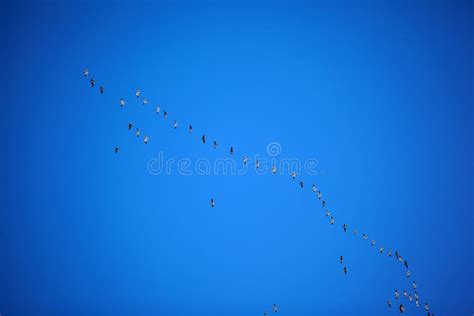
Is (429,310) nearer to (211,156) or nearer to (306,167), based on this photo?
(306,167)

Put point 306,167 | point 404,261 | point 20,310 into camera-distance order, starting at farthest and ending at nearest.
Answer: point 306,167 → point 404,261 → point 20,310

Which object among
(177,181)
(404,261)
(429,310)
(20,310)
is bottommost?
(20,310)

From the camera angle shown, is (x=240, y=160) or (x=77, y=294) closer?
(x=77, y=294)

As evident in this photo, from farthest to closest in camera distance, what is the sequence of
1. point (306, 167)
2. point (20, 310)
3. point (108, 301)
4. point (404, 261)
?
point (306, 167), point (404, 261), point (108, 301), point (20, 310)

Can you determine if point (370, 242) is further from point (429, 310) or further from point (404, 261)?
point (429, 310)

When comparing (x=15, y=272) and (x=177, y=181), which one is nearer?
(x=15, y=272)

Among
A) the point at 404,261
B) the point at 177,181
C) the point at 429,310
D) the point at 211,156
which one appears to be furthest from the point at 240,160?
the point at 429,310

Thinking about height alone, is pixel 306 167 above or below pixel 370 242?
above

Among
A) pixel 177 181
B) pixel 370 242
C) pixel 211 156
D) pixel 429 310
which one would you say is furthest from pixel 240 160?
pixel 429 310

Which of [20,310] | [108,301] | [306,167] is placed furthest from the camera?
[306,167]
